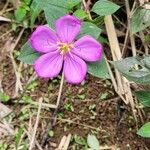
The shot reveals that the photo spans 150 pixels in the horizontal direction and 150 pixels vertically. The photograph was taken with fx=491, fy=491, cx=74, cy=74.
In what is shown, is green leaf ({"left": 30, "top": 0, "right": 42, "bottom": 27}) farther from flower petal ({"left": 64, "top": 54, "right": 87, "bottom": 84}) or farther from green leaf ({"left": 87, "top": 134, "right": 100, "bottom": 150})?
green leaf ({"left": 87, "top": 134, "right": 100, "bottom": 150})

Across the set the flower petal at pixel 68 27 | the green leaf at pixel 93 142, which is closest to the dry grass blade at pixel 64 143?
the green leaf at pixel 93 142

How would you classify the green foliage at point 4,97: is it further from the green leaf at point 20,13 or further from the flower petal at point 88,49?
the flower petal at point 88,49

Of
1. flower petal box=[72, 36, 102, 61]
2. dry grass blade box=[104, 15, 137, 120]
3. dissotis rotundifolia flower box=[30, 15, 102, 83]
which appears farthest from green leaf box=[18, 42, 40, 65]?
dry grass blade box=[104, 15, 137, 120]

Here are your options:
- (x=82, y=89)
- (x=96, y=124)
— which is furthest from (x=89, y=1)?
(x=96, y=124)

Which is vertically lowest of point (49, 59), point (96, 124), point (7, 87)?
point (96, 124)

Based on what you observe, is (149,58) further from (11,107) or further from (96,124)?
(11,107)
